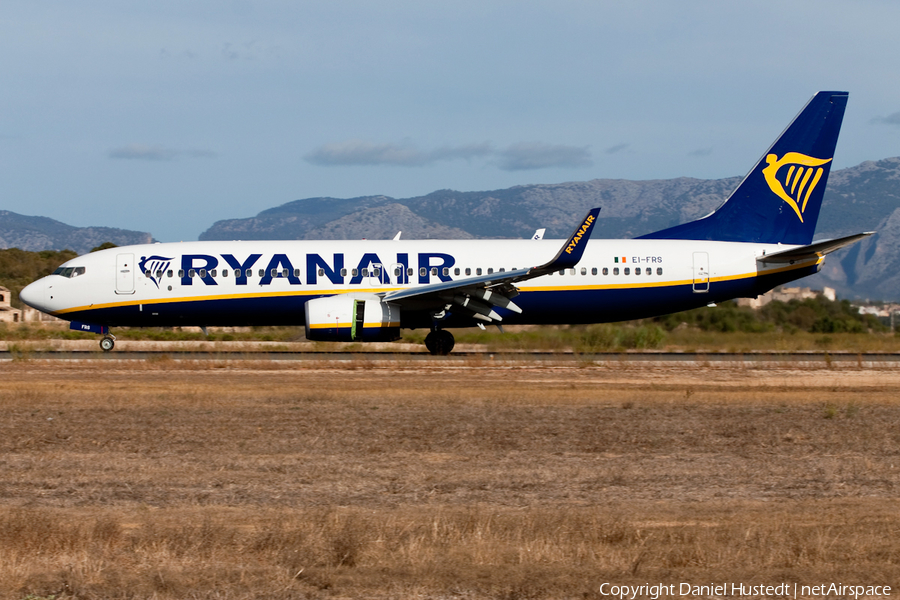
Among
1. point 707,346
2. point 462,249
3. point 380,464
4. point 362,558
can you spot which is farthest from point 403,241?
point 362,558

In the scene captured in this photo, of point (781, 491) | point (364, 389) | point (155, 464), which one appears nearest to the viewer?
point (781, 491)

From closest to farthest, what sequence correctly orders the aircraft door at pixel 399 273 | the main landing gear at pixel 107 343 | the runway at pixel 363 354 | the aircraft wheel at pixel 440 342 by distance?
the runway at pixel 363 354, the aircraft door at pixel 399 273, the aircraft wheel at pixel 440 342, the main landing gear at pixel 107 343

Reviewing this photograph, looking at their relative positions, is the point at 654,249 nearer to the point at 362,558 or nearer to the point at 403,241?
the point at 403,241

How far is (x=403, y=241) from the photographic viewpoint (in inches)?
1042

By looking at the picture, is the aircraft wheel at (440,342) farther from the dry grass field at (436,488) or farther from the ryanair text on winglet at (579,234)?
the dry grass field at (436,488)

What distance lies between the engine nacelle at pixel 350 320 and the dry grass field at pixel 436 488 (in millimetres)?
4626

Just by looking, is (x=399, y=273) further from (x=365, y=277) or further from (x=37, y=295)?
(x=37, y=295)

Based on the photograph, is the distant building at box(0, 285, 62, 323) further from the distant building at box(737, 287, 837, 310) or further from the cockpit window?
the distant building at box(737, 287, 837, 310)

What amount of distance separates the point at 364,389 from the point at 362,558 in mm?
11421

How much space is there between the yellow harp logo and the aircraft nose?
2106 cm

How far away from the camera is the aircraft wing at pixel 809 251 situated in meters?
24.8

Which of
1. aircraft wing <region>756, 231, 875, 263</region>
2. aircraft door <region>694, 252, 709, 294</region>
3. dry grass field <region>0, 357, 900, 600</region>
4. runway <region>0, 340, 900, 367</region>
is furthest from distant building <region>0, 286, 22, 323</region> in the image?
aircraft wing <region>756, 231, 875, 263</region>

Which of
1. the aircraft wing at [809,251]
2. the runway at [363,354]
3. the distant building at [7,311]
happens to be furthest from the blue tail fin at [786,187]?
the distant building at [7,311]

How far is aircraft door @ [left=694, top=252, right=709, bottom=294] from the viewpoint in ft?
87.6
